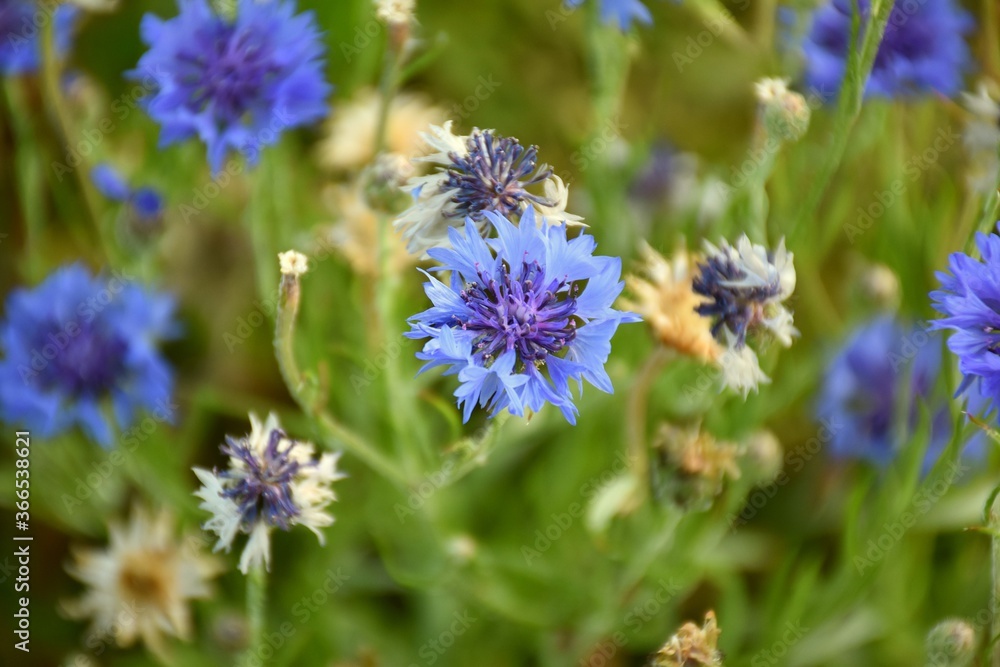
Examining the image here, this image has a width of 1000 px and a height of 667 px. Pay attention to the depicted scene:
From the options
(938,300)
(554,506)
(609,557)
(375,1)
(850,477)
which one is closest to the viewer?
(938,300)

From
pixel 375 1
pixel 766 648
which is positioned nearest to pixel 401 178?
pixel 375 1

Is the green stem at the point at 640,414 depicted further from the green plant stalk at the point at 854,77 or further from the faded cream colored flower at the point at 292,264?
the faded cream colored flower at the point at 292,264

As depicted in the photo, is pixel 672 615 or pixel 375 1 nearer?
pixel 375 1

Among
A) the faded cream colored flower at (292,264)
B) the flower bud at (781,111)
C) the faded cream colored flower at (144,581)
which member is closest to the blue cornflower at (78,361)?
the faded cream colored flower at (144,581)

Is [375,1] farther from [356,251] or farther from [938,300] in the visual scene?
[938,300]
